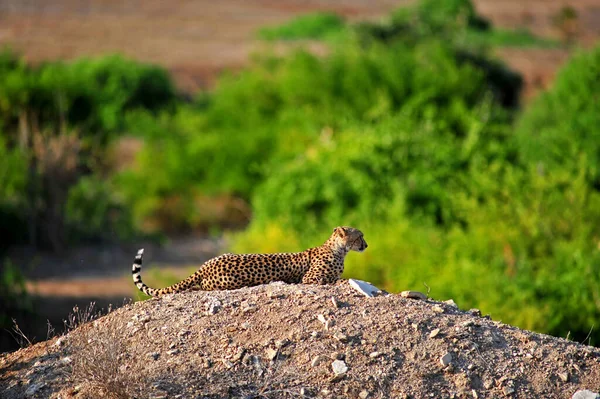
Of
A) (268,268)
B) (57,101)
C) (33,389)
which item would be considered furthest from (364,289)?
(57,101)

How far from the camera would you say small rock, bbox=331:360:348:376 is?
270 inches

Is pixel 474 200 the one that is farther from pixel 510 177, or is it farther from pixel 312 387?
pixel 312 387

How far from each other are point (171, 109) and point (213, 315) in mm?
26687

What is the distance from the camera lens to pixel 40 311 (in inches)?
677

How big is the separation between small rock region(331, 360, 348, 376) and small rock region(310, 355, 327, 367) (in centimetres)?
7

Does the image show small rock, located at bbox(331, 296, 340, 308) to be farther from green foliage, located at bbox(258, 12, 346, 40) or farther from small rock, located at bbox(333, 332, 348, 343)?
green foliage, located at bbox(258, 12, 346, 40)

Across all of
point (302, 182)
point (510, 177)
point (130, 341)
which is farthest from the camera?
point (302, 182)

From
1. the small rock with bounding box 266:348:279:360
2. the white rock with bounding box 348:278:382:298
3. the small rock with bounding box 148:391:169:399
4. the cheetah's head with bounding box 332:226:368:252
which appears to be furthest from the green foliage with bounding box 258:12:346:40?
the small rock with bounding box 148:391:169:399

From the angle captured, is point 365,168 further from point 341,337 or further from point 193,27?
point 193,27

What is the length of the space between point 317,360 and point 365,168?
1350cm

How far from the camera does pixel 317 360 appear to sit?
695cm

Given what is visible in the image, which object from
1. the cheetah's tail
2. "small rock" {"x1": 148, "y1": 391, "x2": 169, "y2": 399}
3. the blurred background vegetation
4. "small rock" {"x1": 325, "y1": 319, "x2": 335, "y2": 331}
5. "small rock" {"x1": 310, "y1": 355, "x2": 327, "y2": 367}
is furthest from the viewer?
the blurred background vegetation

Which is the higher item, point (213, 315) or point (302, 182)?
point (213, 315)

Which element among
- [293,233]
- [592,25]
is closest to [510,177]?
[293,233]
